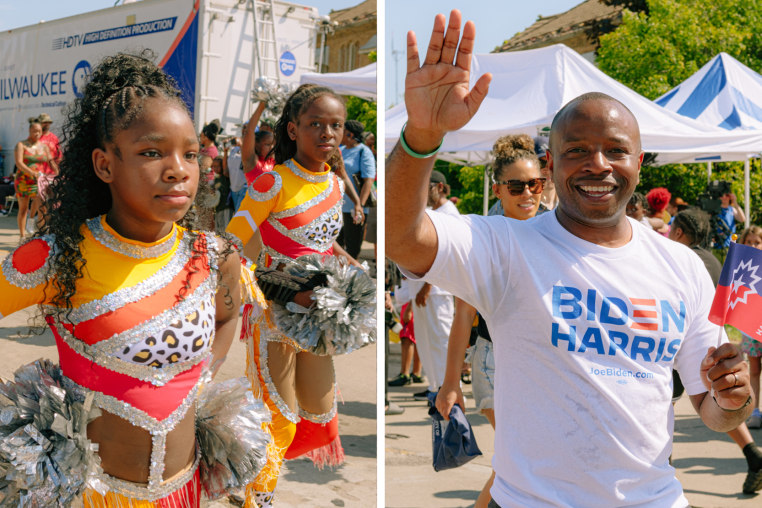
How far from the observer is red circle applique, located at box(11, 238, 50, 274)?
2.23 m

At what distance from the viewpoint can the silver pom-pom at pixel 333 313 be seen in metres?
3.82

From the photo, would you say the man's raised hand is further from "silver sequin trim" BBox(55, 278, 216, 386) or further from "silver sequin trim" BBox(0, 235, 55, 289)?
"silver sequin trim" BBox(0, 235, 55, 289)

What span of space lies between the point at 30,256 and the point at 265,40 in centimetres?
1270

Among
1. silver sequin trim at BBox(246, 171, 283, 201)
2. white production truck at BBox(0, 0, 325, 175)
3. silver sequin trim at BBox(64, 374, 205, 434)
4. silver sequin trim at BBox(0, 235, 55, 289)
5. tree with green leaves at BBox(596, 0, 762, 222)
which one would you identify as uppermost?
tree with green leaves at BBox(596, 0, 762, 222)

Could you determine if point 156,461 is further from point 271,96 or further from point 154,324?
point 271,96

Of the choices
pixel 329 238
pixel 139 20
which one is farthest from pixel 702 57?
pixel 329 238

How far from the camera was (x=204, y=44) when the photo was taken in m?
13.5

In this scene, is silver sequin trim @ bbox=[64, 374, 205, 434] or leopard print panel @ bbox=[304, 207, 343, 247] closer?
silver sequin trim @ bbox=[64, 374, 205, 434]

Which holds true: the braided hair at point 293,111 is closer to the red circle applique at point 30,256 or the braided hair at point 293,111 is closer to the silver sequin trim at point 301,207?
the silver sequin trim at point 301,207

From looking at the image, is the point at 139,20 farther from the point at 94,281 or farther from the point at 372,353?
the point at 94,281

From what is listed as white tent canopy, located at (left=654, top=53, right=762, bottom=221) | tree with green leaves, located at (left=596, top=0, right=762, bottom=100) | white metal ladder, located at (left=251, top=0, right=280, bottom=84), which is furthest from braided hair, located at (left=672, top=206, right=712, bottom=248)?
tree with green leaves, located at (left=596, top=0, right=762, bottom=100)

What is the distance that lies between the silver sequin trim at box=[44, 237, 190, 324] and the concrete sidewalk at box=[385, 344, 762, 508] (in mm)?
3122

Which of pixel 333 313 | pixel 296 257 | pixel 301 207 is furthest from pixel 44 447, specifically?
pixel 301 207

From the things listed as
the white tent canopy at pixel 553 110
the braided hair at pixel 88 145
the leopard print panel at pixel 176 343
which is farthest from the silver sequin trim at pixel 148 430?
the white tent canopy at pixel 553 110
